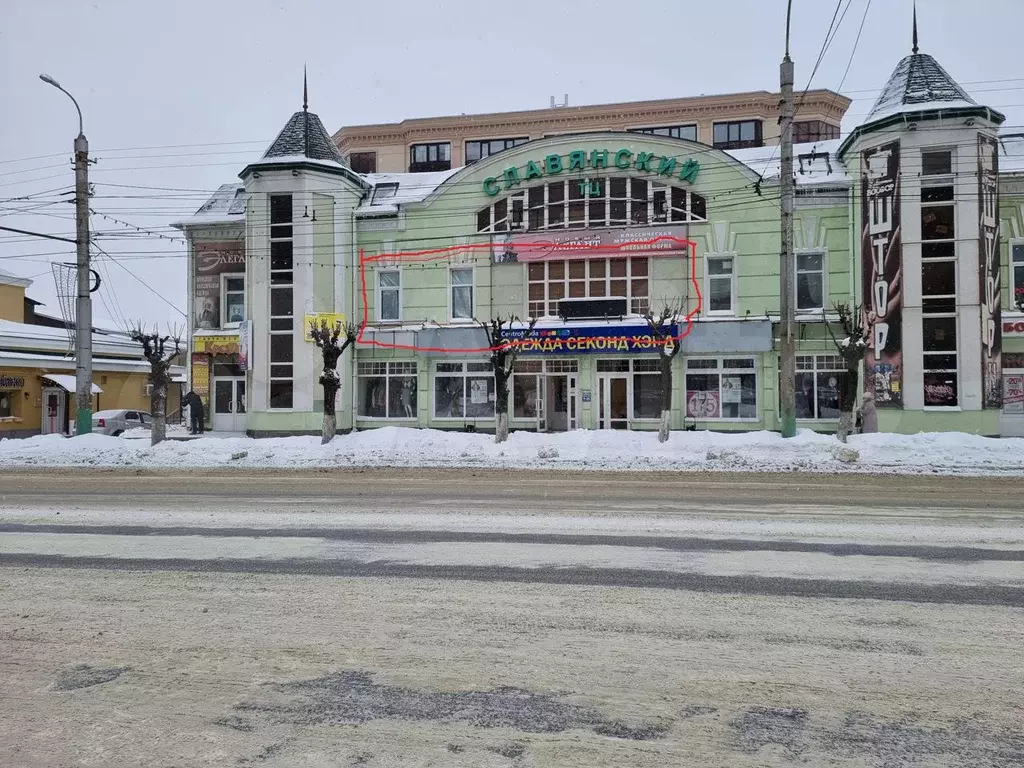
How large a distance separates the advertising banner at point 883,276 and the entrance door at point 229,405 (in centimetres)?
2310

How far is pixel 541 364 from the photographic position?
27094mm

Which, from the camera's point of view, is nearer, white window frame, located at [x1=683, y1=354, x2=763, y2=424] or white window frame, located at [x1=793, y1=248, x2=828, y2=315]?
white window frame, located at [x1=793, y1=248, x2=828, y2=315]

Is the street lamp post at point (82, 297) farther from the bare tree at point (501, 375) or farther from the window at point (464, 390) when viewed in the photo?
the bare tree at point (501, 375)

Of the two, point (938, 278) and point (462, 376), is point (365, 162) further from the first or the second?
point (938, 278)

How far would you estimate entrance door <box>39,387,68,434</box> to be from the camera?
33.6 metres

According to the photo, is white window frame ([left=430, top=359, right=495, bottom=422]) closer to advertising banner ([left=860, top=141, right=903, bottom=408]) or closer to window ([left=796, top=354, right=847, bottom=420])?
window ([left=796, top=354, right=847, bottom=420])

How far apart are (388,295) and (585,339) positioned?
8.12 meters

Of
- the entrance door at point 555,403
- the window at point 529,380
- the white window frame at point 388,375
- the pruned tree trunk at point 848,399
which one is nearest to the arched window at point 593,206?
the window at point 529,380

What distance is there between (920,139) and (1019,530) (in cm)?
1805

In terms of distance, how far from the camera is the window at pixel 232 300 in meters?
29.6

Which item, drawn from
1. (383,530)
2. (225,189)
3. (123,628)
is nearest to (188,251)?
(225,189)

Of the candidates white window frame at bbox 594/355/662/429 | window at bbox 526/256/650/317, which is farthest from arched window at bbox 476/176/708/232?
white window frame at bbox 594/355/662/429

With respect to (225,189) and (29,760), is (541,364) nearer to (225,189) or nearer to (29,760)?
(225,189)

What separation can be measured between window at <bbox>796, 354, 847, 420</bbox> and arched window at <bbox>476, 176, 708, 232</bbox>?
6278mm
